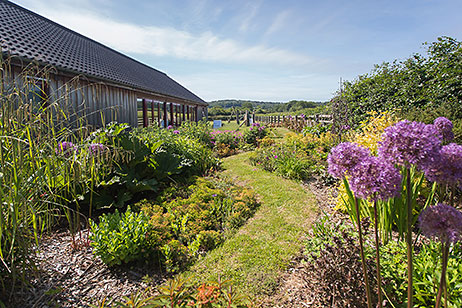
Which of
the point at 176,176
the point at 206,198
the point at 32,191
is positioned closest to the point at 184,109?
the point at 176,176

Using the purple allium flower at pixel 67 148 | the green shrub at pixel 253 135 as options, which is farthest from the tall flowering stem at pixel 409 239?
the green shrub at pixel 253 135

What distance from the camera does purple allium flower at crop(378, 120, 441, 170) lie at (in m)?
0.98

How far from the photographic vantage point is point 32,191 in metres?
1.98

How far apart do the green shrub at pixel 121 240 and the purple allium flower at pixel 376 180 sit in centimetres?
222

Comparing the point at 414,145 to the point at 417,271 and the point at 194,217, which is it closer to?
the point at 417,271

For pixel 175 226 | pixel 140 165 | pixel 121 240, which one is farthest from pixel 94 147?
pixel 140 165

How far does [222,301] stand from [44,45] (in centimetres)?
894

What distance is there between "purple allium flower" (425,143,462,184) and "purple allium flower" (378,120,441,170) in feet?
0.12

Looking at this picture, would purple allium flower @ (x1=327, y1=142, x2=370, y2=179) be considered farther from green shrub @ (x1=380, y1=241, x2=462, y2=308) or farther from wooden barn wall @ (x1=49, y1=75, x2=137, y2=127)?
wooden barn wall @ (x1=49, y1=75, x2=137, y2=127)

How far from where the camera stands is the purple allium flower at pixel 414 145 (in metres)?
0.98

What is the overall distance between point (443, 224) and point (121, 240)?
2563 mm

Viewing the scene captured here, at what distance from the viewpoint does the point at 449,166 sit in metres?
1.01

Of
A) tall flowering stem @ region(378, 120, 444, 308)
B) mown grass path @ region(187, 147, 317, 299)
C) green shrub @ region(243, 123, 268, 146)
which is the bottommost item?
mown grass path @ region(187, 147, 317, 299)

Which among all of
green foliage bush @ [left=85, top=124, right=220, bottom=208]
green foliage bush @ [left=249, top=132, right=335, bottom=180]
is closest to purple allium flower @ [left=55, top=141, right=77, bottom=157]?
green foliage bush @ [left=85, top=124, right=220, bottom=208]
